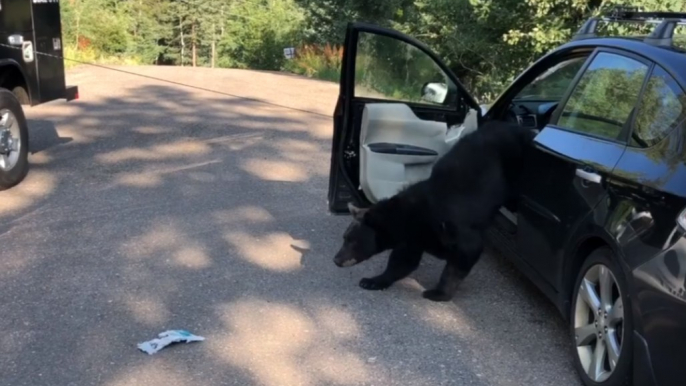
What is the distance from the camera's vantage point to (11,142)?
866cm

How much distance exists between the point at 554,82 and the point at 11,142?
216 inches

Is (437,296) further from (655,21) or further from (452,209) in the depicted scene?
(655,21)

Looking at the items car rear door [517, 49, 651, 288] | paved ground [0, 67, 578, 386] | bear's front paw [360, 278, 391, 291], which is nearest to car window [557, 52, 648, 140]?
car rear door [517, 49, 651, 288]

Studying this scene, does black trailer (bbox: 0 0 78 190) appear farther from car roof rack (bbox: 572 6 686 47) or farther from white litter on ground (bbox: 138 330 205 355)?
car roof rack (bbox: 572 6 686 47)

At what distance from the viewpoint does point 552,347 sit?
511 cm

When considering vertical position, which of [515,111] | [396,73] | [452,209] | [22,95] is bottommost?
[22,95]

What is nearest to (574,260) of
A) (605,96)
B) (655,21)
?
(605,96)

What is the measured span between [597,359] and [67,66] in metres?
18.5

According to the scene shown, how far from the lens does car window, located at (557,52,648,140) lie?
4543 millimetres

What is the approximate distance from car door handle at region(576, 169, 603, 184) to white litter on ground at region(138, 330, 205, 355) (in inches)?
92.0

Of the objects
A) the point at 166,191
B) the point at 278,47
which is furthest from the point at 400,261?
→ the point at 278,47

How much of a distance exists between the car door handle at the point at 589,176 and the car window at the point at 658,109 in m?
0.25

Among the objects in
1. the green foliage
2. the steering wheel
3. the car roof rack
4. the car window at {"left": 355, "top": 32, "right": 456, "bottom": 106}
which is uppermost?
the car roof rack

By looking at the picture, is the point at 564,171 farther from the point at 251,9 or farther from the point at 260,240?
the point at 251,9
